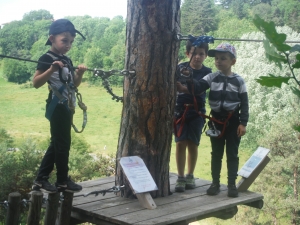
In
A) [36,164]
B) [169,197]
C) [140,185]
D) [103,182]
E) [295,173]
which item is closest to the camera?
[140,185]

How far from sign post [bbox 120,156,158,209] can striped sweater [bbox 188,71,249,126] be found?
2.16 ft

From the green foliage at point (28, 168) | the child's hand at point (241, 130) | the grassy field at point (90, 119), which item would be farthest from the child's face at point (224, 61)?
the grassy field at point (90, 119)

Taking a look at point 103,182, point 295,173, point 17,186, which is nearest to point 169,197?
point 103,182

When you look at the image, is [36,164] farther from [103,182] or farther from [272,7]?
[272,7]

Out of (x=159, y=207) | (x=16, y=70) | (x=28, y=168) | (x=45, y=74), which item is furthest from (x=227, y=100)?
(x=16, y=70)

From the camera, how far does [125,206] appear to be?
112 inches

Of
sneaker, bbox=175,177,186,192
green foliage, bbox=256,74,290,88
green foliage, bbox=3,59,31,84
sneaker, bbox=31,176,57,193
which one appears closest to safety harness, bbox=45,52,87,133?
sneaker, bbox=31,176,57,193

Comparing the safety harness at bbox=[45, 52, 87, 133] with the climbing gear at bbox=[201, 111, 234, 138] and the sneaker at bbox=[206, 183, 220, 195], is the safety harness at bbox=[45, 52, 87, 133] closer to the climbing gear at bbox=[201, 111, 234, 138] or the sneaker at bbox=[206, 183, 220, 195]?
the climbing gear at bbox=[201, 111, 234, 138]

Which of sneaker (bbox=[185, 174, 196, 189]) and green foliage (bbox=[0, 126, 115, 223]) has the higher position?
sneaker (bbox=[185, 174, 196, 189])

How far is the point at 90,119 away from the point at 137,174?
23069mm

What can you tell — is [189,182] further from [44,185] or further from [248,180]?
[44,185]

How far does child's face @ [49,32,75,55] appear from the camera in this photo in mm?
2812

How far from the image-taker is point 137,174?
2.86m

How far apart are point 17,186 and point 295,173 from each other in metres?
9.22
